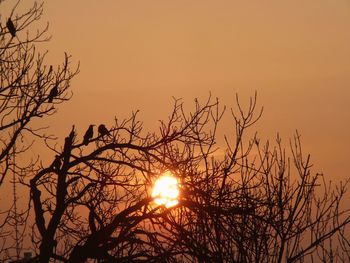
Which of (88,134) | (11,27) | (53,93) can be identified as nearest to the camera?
(88,134)

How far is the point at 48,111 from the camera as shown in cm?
1761

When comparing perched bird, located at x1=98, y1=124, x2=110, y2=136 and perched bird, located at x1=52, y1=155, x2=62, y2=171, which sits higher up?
perched bird, located at x1=98, y1=124, x2=110, y2=136

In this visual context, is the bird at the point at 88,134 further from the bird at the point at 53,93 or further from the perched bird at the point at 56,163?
the bird at the point at 53,93

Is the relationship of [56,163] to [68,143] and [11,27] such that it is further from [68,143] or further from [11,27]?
[11,27]

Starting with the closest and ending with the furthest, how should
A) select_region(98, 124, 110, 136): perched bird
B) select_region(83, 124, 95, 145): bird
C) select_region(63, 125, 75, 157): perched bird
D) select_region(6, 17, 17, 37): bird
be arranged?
select_region(63, 125, 75, 157): perched bird → select_region(83, 124, 95, 145): bird → select_region(98, 124, 110, 136): perched bird → select_region(6, 17, 17, 37): bird

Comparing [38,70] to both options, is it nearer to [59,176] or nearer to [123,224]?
[59,176]

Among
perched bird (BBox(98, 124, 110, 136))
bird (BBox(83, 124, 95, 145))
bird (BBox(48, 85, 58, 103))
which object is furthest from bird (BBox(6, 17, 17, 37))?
perched bird (BBox(98, 124, 110, 136))

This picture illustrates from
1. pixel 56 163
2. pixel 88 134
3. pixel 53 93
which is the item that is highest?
pixel 53 93

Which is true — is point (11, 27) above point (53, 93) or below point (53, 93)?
above

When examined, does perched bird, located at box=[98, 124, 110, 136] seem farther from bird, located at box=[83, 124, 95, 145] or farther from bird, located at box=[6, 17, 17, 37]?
bird, located at box=[6, 17, 17, 37]

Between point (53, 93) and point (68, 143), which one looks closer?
point (68, 143)

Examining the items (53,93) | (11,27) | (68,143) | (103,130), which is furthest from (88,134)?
(11,27)

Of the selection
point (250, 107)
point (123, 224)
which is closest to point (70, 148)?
point (123, 224)

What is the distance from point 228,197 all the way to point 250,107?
→ 201 centimetres
